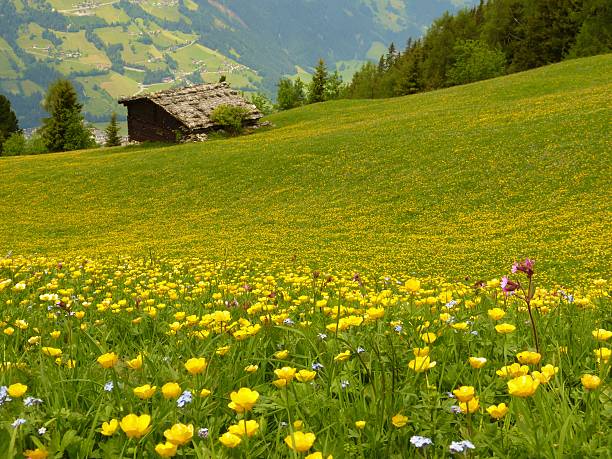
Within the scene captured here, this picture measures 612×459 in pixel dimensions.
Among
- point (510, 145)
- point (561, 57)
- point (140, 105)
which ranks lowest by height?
point (510, 145)

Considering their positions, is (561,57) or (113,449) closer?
(113,449)

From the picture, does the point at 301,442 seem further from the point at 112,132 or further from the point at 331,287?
the point at 112,132

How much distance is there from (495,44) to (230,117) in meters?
58.8

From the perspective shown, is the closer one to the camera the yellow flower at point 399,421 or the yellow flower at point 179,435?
the yellow flower at point 179,435

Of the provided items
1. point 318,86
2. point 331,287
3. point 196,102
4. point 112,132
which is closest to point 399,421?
point 331,287

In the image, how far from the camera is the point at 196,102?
4588 centimetres

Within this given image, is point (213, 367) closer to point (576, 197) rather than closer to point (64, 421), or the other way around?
point (64, 421)

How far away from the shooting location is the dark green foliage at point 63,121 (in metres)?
66.3

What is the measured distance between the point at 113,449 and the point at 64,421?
1.37 feet

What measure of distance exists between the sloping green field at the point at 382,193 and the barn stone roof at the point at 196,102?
22.7ft

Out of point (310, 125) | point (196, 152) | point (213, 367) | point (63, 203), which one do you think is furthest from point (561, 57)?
point (213, 367)

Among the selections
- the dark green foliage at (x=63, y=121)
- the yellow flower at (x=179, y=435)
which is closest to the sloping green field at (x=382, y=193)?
the yellow flower at (x=179, y=435)

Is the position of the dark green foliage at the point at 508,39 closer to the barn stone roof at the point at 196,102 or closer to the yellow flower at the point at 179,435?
the barn stone roof at the point at 196,102

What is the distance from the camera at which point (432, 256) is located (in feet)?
48.4
